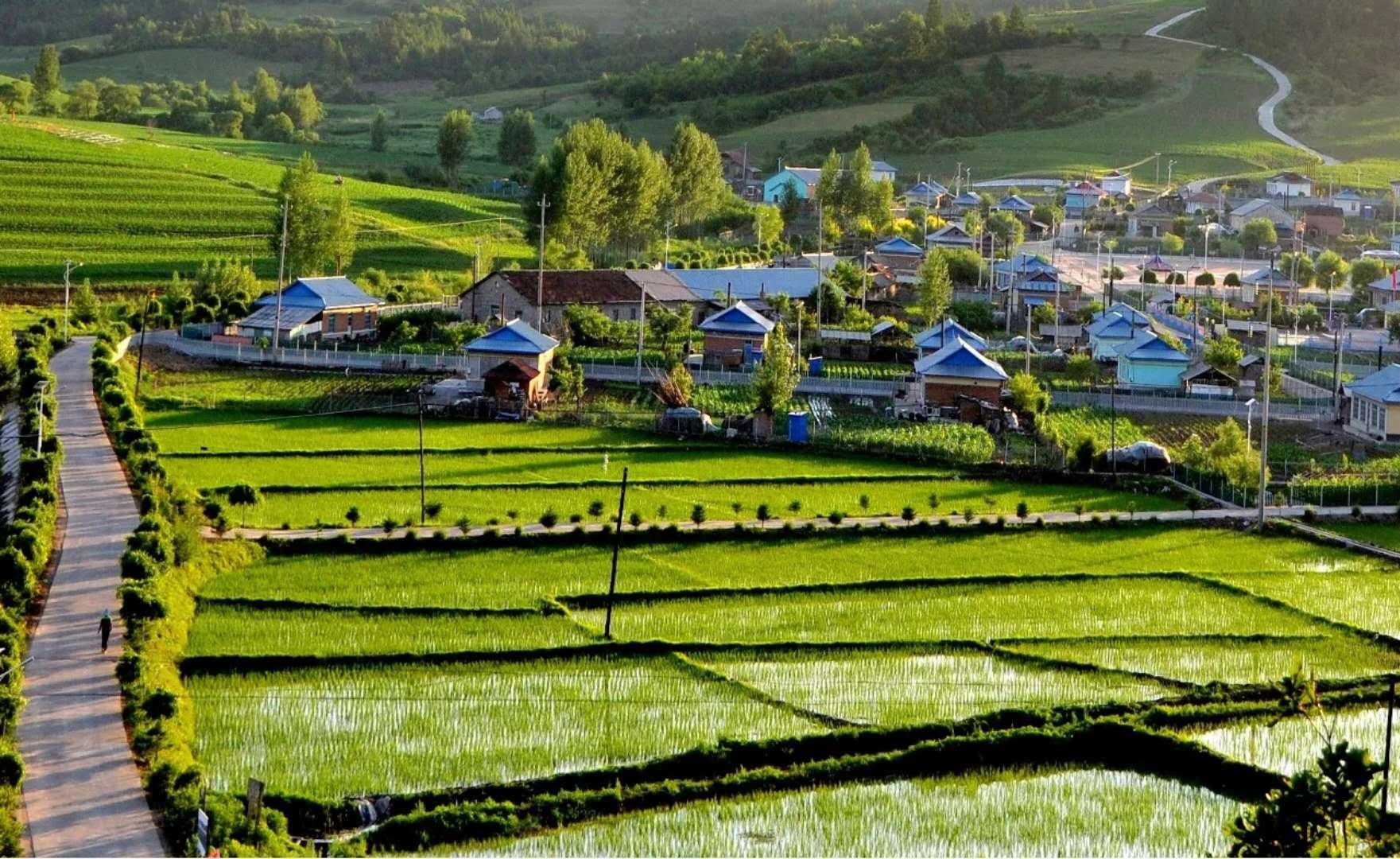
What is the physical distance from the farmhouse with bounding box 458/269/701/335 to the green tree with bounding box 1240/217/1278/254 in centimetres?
3555

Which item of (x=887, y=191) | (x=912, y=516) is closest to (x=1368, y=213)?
(x=887, y=191)

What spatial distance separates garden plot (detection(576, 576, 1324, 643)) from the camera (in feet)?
83.9

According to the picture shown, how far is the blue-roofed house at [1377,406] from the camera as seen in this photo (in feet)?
137

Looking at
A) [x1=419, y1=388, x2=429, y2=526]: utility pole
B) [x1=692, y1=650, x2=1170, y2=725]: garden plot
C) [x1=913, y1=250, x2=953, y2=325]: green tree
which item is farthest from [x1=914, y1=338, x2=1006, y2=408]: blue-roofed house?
[x1=692, y1=650, x2=1170, y2=725]: garden plot

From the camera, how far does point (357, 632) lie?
80.8 ft

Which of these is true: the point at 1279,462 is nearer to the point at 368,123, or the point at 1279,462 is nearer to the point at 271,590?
the point at 271,590

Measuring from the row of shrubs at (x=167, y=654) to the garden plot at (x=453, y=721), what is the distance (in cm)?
50

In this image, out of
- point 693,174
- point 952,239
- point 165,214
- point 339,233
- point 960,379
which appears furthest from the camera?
point 693,174

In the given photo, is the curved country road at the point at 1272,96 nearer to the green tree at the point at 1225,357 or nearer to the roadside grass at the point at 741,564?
the green tree at the point at 1225,357

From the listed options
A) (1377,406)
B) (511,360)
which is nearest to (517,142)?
(511,360)

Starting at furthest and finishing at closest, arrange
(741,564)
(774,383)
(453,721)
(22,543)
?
(774,383) → (741,564) → (22,543) → (453,721)

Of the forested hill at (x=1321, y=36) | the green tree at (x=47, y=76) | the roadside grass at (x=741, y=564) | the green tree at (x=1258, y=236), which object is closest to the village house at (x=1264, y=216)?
the green tree at (x=1258, y=236)

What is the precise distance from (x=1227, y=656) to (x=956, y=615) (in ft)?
11.7

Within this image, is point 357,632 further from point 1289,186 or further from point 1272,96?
point 1272,96
